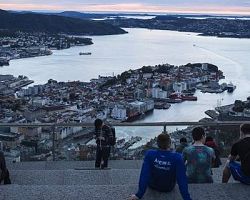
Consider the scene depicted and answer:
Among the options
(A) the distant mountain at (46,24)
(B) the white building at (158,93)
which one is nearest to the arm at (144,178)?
(B) the white building at (158,93)

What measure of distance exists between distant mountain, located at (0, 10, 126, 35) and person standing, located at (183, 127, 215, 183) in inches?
3446

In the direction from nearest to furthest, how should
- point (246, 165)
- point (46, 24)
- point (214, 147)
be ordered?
point (246, 165) < point (214, 147) < point (46, 24)

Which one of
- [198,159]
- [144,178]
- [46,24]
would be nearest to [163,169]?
[144,178]

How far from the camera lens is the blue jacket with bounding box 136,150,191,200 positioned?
4.34 m

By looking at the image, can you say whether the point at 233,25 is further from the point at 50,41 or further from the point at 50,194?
the point at 50,194

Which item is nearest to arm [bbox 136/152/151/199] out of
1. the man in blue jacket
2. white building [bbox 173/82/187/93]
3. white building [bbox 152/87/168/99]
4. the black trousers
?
the man in blue jacket

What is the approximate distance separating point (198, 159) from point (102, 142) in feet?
7.22

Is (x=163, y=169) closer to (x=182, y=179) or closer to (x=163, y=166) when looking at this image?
(x=163, y=166)

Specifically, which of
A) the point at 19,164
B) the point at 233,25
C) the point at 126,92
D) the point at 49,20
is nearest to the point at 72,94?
the point at 126,92

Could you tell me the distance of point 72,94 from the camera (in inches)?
1182

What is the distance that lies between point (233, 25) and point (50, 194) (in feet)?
416

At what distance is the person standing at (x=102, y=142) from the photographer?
21.9 feet

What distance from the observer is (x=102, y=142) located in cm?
689

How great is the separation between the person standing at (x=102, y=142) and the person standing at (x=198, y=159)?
6.28ft
